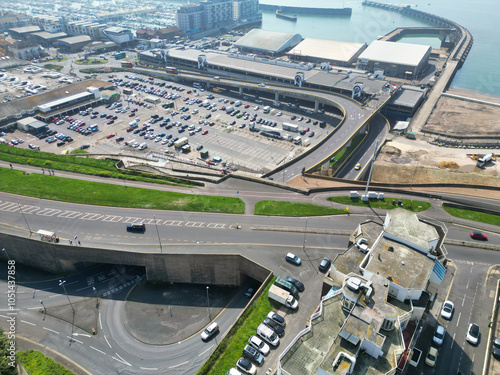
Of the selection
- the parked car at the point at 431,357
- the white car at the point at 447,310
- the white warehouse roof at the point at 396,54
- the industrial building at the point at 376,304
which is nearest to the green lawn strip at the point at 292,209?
the industrial building at the point at 376,304

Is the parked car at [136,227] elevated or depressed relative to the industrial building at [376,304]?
depressed

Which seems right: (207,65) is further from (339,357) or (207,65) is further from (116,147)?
(339,357)

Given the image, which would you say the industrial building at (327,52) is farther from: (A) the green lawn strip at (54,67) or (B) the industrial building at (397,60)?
(A) the green lawn strip at (54,67)

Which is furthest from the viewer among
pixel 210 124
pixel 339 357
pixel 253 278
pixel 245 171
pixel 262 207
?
pixel 210 124

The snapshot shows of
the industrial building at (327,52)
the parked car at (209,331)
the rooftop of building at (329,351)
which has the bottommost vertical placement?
the parked car at (209,331)

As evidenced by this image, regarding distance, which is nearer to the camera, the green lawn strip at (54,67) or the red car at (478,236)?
the red car at (478,236)

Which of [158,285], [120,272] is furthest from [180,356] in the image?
[120,272]
